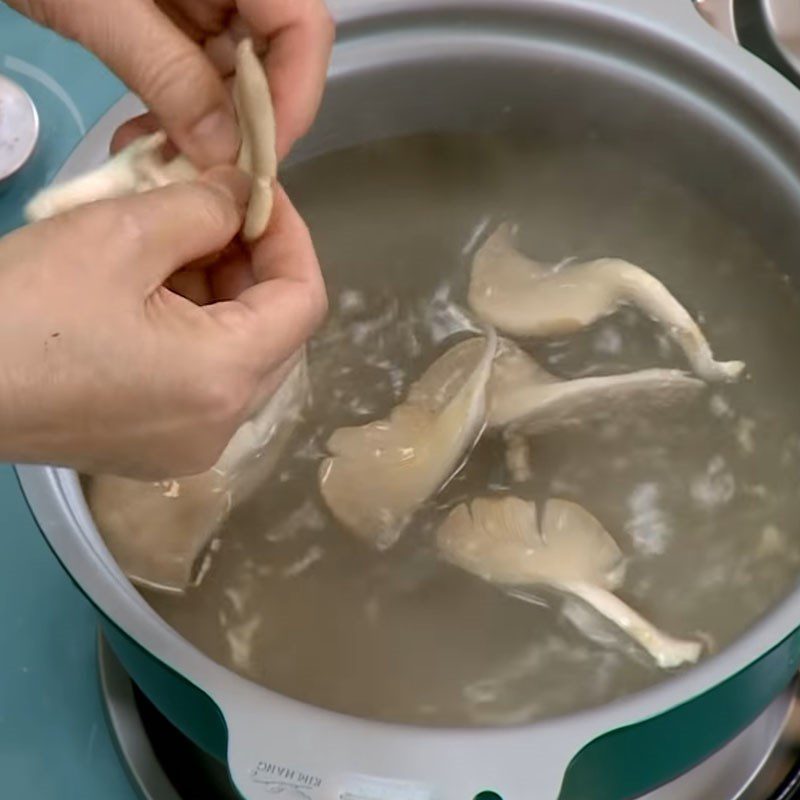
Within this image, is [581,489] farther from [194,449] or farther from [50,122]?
[50,122]

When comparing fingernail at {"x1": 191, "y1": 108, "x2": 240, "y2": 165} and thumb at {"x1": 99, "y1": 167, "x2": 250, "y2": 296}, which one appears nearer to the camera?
thumb at {"x1": 99, "y1": 167, "x2": 250, "y2": 296}

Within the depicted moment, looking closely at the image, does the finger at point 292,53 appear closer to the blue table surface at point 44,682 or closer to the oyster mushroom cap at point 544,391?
the oyster mushroom cap at point 544,391

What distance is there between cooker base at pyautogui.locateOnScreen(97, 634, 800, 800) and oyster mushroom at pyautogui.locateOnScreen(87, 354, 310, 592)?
3.9 inches

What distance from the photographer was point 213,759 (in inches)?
24.1

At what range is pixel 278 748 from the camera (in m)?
0.42

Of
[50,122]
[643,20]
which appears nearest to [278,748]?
[643,20]

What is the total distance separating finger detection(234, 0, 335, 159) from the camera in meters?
0.51

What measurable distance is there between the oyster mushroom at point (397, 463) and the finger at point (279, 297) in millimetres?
141

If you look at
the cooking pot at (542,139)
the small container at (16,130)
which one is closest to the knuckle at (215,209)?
the cooking pot at (542,139)

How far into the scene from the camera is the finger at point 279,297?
43cm

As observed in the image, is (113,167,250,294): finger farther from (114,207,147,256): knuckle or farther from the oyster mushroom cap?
the oyster mushroom cap

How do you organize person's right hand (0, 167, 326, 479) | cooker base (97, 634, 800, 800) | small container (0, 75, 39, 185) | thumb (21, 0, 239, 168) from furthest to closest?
small container (0, 75, 39, 185) < cooker base (97, 634, 800, 800) < thumb (21, 0, 239, 168) < person's right hand (0, 167, 326, 479)

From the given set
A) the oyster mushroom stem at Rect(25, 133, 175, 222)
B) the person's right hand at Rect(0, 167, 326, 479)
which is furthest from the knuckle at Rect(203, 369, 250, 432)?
the oyster mushroom stem at Rect(25, 133, 175, 222)

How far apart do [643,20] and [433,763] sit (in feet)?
1.37
